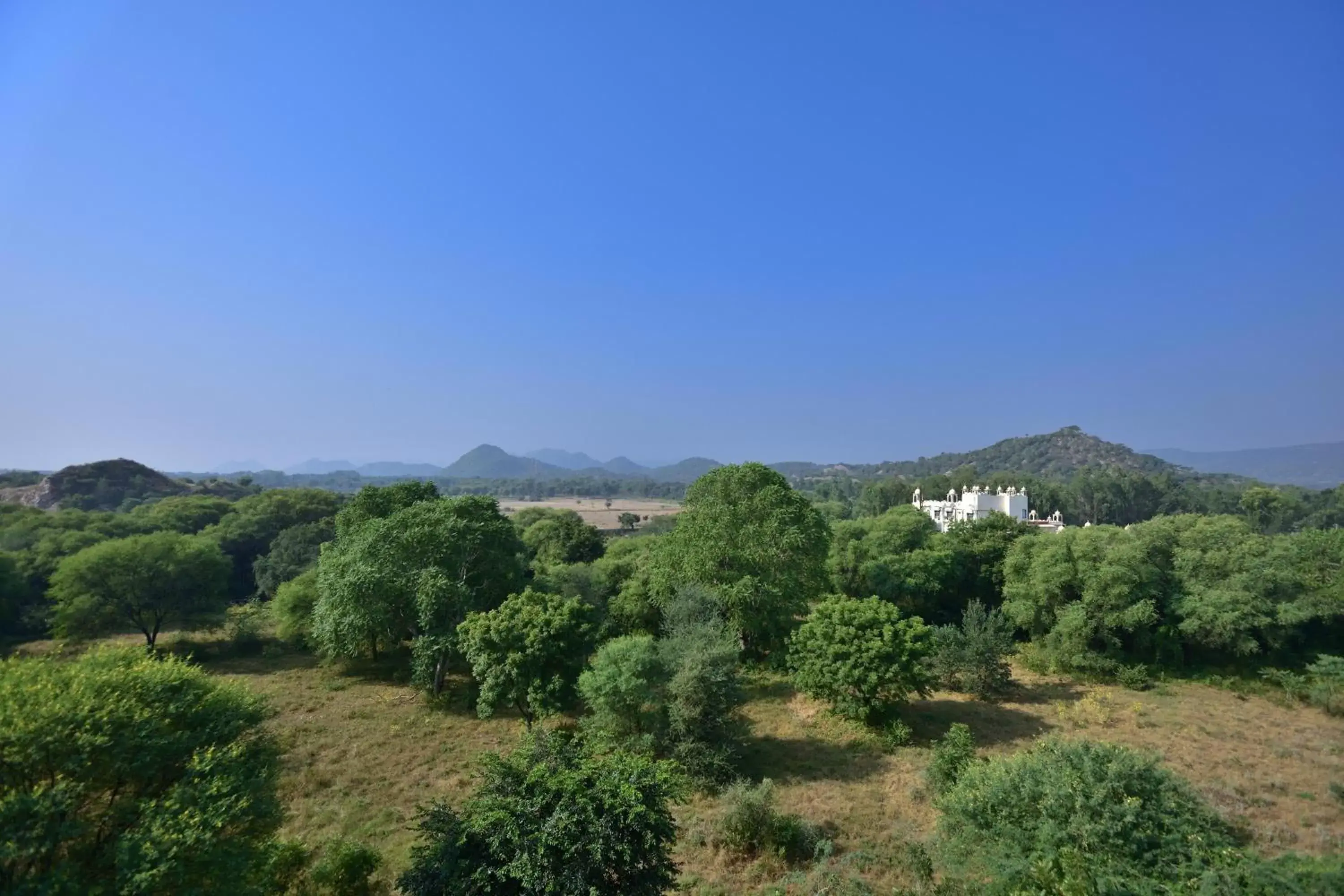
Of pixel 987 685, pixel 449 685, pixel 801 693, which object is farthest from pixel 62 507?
pixel 987 685

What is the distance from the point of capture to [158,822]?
706 centimetres

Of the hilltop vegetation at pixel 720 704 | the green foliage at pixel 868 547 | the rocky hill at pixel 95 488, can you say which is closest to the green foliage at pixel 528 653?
the hilltop vegetation at pixel 720 704

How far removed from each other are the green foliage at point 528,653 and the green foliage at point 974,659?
12333 millimetres

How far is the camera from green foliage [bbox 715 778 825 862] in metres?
11.6

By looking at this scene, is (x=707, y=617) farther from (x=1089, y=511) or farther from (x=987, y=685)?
(x=1089, y=511)

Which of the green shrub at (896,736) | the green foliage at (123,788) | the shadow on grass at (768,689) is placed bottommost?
the shadow on grass at (768,689)

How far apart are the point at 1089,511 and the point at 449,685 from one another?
3432 inches

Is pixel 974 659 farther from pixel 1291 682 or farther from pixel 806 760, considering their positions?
pixel 1291 682

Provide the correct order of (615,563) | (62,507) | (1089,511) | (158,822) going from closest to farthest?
→ 1. (158,822)
2. (615,563)
3. (62,507)
4. (1089,511)

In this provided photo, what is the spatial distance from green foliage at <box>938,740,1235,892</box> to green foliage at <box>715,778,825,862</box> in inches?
106

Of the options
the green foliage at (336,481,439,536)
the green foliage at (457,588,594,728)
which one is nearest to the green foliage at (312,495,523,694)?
the green foliage at (336,481,439,536)

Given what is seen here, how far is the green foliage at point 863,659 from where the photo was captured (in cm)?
1664

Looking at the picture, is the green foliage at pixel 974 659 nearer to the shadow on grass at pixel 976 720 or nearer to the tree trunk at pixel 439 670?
the shadow on grass at pixel 976 720

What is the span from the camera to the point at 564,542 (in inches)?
1529
